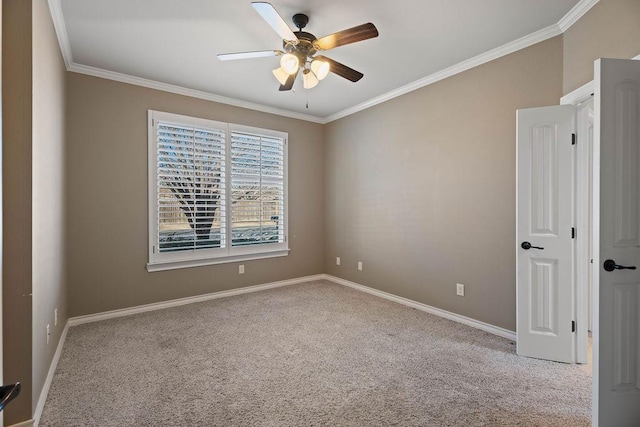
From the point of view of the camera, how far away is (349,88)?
406 centimetres

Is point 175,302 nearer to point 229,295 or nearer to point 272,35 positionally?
point 229,295

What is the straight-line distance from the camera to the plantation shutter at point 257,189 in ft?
14.9

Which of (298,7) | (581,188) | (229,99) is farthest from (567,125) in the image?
(229,99)

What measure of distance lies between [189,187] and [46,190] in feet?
5.92

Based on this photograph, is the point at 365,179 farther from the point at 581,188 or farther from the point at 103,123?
the point at 103,123

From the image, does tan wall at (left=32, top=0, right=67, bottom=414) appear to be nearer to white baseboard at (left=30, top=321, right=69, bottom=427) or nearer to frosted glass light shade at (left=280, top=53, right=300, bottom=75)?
white baseboard at (left=30, top=321, right=69, bottom=427)

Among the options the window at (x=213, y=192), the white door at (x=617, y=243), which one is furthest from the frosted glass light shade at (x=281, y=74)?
the white door at (x=617, y=243)

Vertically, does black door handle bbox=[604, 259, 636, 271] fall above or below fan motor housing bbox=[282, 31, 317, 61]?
below

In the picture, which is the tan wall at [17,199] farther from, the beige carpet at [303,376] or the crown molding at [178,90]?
the crown molding at [178,90]

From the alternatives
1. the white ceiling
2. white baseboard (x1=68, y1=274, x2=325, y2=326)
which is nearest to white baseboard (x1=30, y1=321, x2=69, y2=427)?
white baseboard (x1=68, y1=274, x2=325, y2=326)

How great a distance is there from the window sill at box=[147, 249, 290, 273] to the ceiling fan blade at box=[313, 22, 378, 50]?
3.03 meters

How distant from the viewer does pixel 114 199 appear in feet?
12.0

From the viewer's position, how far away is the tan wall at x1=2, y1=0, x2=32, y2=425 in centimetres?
178

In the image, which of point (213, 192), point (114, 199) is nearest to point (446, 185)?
point (213, 192)
